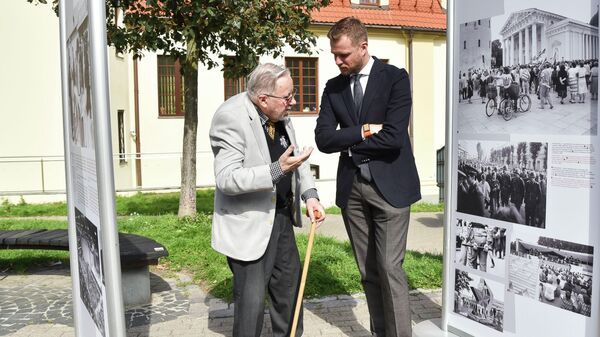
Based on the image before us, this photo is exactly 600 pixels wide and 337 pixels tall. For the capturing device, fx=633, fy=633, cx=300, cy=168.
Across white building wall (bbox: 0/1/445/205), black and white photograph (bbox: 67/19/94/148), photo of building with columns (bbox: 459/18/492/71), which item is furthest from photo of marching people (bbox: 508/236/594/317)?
white building wall (bbox: 0/1/445/205)

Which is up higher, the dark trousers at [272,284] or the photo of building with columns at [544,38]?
the photo of building with columns at [544,38]

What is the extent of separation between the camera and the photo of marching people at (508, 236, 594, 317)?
9.72 feet

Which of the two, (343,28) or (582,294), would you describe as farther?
(343,28)

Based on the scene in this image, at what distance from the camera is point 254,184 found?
3479 mm

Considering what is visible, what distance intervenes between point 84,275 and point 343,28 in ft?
→ 6.86

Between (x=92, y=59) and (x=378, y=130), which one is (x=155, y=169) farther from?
(x=92, y=59)

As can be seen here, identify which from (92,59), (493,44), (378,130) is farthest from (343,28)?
(92,59)

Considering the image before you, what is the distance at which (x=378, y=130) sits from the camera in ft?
12.8

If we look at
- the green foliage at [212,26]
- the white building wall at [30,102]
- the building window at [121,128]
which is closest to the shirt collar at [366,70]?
the green foliage at [212,26]

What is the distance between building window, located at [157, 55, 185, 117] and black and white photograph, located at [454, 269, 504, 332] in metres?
16.5

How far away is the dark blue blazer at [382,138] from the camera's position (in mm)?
3896

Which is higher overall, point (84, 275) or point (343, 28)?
point (343, 28)

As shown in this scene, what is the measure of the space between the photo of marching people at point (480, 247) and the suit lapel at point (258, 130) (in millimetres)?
1215

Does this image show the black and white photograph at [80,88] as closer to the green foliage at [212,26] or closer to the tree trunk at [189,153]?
the green foliage at [212,26]
